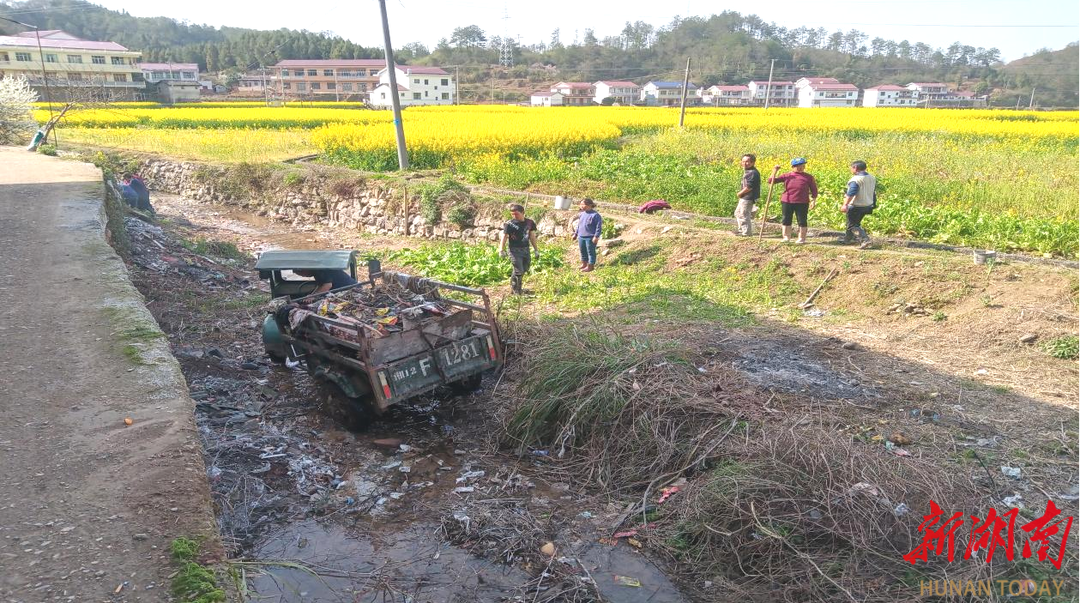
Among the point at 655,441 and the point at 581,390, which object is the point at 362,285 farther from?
the point at 655,441

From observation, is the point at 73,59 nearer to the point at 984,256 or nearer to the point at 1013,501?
the point at 984,256

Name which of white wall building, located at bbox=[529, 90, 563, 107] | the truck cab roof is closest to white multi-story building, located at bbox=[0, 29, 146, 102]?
white wall building, located at bbox=[529, 90, 563, 107]

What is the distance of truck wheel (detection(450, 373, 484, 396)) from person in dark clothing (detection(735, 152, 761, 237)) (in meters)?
6.09

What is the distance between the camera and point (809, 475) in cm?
423

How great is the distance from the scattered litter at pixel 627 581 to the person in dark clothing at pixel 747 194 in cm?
787

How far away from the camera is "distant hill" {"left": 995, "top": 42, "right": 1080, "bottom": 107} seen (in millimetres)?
63812

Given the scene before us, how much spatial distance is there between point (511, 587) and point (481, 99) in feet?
225

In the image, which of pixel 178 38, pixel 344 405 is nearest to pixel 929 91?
pixel 344 405

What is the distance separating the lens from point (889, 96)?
72.1 m

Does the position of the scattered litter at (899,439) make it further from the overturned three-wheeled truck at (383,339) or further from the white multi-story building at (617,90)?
the white multi-story building at (617,90)

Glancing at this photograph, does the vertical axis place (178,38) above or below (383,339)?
above

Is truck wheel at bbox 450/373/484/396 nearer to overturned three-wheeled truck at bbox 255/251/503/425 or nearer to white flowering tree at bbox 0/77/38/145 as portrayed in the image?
overturned three-wheeled truck at bbox 255/251/503/425

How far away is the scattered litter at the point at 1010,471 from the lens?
182 inches

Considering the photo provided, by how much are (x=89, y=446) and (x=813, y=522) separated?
4544mm
